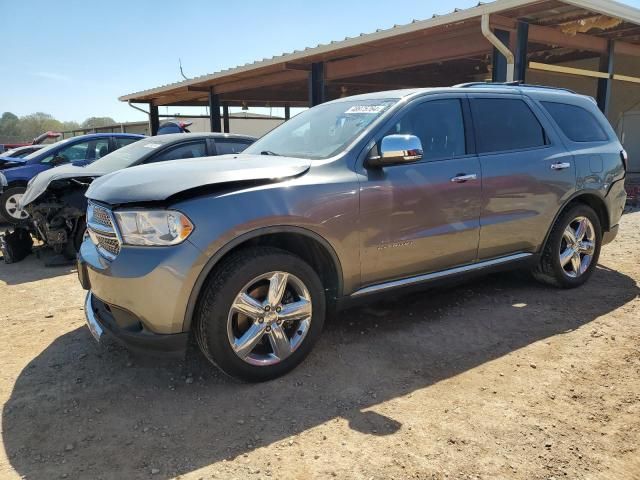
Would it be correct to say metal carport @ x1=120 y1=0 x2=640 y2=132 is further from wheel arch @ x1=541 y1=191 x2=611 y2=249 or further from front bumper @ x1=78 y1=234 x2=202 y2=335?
front bumper @ x1=78 y1=234 x2=202 y2=335

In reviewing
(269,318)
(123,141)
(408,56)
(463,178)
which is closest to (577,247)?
(463,178)

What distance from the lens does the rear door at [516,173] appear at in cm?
404

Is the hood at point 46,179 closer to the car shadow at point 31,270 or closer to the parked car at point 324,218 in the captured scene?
the car shadow at point 31,270

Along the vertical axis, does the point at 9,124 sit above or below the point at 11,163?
→ above

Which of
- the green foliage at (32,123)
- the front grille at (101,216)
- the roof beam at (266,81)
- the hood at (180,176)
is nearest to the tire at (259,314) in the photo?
the hood at (180,176)

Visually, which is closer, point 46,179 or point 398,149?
point 398,149

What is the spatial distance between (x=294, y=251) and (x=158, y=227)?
94 cm

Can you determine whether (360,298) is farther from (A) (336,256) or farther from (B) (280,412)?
(B) (280,412)

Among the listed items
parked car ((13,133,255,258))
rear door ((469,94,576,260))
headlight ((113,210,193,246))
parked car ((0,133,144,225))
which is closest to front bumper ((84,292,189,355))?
headlight ((113,210,193,246))

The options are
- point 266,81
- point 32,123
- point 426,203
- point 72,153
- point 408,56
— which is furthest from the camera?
point 32,123

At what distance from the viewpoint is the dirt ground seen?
7.90 ft

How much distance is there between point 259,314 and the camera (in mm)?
3010

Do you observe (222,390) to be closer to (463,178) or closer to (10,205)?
(463,178)

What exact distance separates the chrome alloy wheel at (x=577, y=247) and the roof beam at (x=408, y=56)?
496cm
